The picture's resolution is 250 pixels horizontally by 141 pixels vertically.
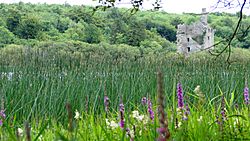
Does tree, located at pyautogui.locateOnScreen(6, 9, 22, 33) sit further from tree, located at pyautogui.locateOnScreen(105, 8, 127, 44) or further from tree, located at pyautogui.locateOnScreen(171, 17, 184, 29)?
tree, located at pyautogui.locateOnScreen(171, 17, 184, 29)

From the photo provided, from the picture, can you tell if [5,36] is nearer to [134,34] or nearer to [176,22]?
[134,34]

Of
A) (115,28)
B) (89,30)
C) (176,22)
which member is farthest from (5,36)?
(176,22)

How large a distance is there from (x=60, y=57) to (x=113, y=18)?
26.3 metres

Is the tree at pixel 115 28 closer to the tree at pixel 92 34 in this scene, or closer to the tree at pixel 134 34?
the tree at pixel 134 34

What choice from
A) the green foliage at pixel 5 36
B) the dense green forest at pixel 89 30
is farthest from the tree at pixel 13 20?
the green foliage at pixel 5 36

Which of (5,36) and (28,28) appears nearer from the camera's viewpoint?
(5,36)

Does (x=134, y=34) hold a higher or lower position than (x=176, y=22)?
lower

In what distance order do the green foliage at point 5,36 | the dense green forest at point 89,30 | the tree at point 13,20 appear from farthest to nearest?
the tree at point 13,20 → the dense green forest at point 89,30 → the green foliage at point 5,36

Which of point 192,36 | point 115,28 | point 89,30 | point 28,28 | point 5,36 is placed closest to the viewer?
point 5,36

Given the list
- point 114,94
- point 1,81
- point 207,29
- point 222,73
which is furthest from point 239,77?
point 207,29

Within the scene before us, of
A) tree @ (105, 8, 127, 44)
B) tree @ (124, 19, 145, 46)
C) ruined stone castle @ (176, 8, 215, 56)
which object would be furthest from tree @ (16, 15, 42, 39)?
ruined stone castle @ (176, 8, 215, 56)

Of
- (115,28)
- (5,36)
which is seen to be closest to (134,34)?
(115,28)

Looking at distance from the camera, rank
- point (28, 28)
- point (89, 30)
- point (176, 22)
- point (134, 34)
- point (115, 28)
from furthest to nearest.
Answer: point (176, 22), point (115, 28), point (89, 30), point (134, 34), point (28, 28)

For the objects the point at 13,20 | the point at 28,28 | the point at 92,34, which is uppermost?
the point at 13,20
